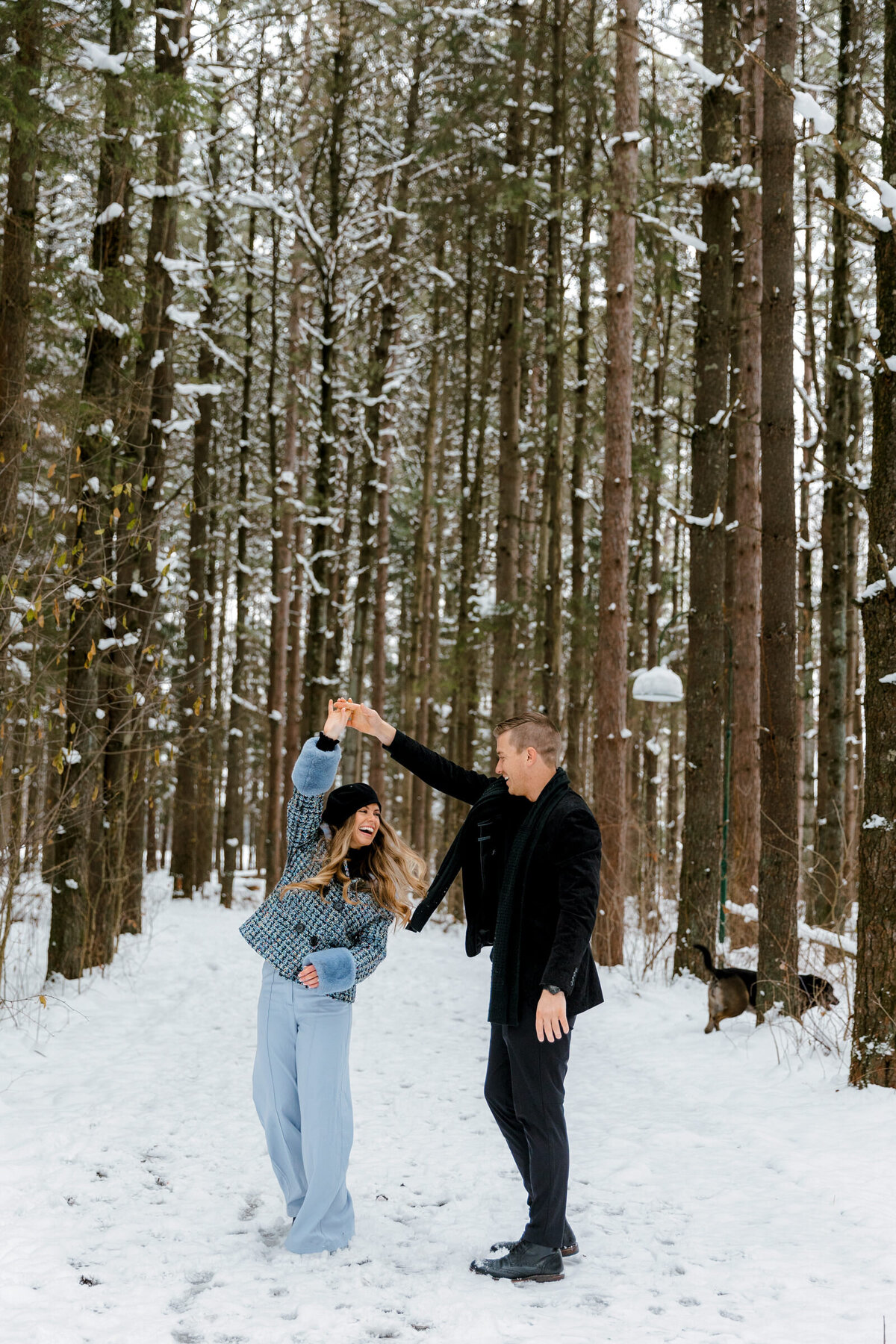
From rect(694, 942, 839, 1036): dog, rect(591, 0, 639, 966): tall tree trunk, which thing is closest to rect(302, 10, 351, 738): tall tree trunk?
rect(591, 0, 639, 966): tall tree trunk

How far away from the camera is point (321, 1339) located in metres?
3.37

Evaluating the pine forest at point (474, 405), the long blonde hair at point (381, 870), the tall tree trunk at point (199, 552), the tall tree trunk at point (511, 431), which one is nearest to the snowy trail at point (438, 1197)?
the pine forest at point (474, 405)

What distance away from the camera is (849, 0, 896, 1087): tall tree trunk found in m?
5.71

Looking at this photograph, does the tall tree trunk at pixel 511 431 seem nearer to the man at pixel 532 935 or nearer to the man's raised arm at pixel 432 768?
the man's raised arm at pixel 432 768

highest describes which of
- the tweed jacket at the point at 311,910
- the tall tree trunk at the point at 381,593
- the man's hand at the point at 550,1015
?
the tall tree trunk at the point at 381,593

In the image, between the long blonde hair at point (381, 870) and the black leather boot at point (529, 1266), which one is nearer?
the black leather boot at point (529, 1266)

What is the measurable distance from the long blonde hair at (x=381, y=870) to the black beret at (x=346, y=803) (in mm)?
33

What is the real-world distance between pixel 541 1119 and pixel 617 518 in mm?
7997

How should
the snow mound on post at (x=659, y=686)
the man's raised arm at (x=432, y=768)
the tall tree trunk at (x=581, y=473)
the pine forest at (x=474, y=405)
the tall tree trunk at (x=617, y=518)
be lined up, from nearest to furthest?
the man's raised arm at (x=432, y=768)
the pine forest at (x=474, y=405)
the snow mound on post at (x=659, y=686)
the tall tree trunk at (x=617, y=518)
the tall tree trunk at (x=581, y=473)

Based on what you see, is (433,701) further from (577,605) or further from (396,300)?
(396,300)

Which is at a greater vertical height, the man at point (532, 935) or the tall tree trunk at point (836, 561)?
the tall tree trunk at point (836, 561)

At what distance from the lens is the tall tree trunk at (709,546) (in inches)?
373

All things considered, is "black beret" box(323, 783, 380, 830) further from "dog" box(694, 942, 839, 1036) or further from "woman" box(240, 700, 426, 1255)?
"dog" box(694, 942, 839, 1036)

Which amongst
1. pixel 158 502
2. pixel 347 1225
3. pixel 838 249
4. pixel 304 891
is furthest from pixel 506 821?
pixel 838 249
